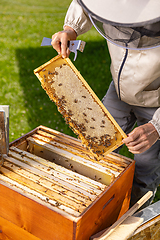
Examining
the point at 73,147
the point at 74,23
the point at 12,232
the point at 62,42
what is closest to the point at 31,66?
the point at 74,23

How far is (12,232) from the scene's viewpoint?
205cm

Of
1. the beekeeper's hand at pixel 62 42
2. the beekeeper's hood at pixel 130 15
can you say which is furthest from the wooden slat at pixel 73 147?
the beekeeper's hood at pixel 130 15

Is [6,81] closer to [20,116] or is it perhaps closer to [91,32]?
[20,116]

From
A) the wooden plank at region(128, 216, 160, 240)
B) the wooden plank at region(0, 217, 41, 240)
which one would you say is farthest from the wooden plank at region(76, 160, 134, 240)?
the wooden plank at region(0, 217, 41, 240)

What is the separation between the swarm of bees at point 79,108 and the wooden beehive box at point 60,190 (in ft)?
0.79

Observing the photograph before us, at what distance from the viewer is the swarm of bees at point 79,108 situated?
2.05 m

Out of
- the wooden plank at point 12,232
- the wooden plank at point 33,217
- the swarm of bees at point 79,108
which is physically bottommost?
the wooden plank at point 12,232

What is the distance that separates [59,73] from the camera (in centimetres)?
215

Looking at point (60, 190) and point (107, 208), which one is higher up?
point (60, 190)

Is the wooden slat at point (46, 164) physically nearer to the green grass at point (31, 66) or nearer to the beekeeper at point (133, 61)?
the beekeeper at point (133, 61)

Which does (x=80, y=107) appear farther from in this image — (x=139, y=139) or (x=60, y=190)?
(x=60, y=190)

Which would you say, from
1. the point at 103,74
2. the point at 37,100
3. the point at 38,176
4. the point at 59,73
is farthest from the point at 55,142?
the point at 103,74

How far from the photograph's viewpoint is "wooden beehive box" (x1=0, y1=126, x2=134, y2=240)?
1.71 metres

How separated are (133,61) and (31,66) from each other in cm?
414
